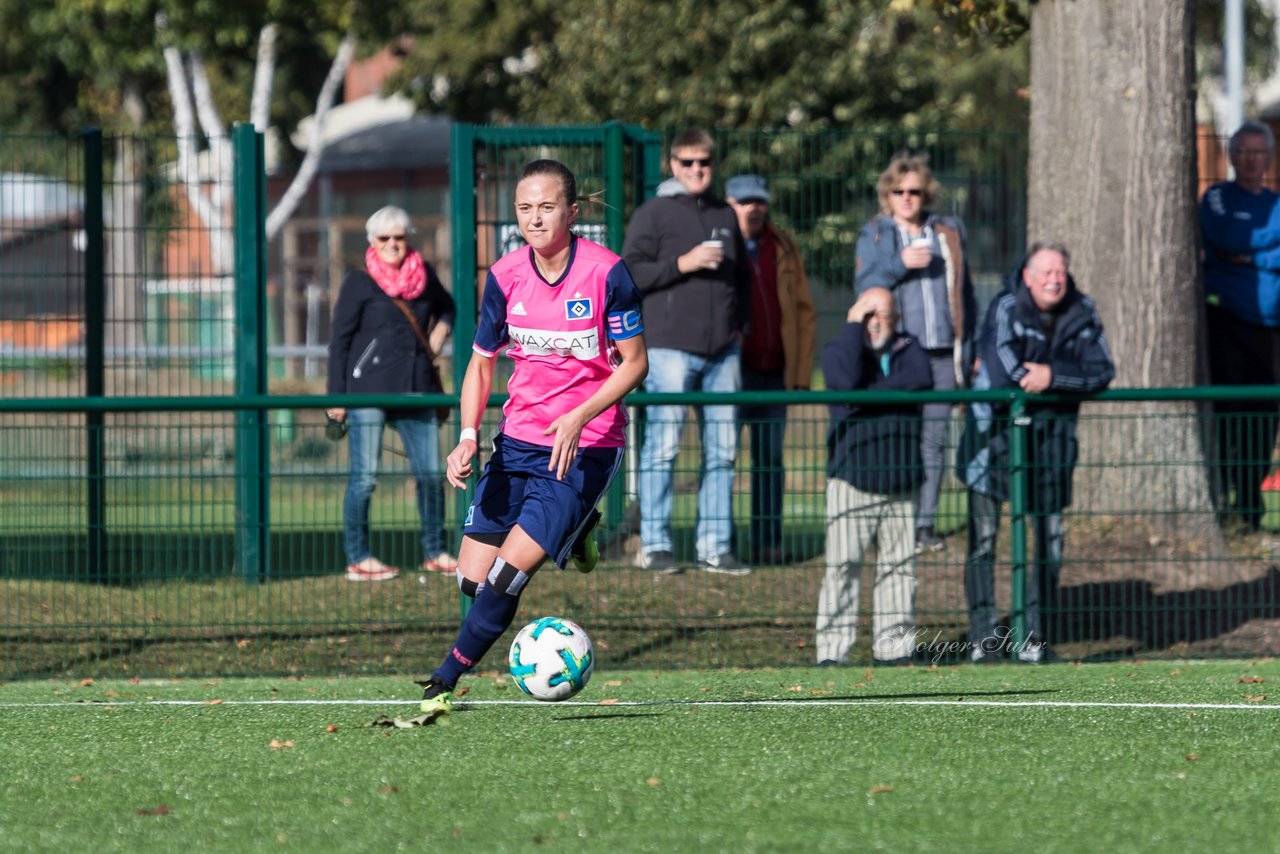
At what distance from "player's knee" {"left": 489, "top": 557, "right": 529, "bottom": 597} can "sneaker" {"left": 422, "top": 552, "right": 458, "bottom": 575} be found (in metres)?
2.82

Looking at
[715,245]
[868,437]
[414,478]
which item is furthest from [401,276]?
[868,437]

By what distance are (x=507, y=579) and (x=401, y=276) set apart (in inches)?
189

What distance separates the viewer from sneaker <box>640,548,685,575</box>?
993 cm

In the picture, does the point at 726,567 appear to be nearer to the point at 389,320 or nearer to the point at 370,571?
the point at 370,571

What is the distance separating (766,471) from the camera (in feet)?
32.0

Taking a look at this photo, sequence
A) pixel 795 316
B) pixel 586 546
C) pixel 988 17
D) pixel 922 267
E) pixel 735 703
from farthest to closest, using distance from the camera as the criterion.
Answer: pixel 988 17, pixel 795 316, pixel 922 267, pixel 735 703, pixel 586 546

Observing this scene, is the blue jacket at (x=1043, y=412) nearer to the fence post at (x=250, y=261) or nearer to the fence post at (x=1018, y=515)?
the fence post at (x=1018, y=515)

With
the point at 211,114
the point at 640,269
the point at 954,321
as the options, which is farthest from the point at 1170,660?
the point at 211,114

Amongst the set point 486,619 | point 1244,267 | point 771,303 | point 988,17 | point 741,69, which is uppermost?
point 741,69

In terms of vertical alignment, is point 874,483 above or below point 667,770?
above

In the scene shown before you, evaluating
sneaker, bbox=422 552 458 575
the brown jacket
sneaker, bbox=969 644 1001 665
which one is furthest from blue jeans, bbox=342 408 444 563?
the brown jacket

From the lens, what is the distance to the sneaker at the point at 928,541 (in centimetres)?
995

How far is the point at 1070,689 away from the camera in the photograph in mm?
8336

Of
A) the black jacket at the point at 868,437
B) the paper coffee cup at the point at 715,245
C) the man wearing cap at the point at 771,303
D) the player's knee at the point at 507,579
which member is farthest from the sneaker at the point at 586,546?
the man wearing cap at the point at 771,303
